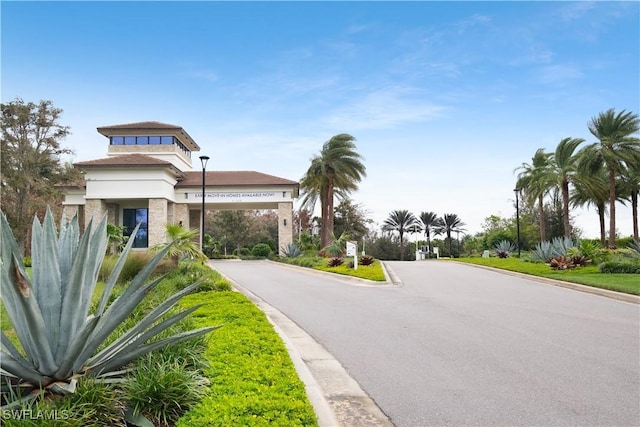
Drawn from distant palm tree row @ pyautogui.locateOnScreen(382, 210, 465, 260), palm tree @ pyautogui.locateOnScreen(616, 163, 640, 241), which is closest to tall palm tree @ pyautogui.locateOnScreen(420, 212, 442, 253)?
distant palm tree row @ pyautogui.locateOnScreen(382, 210, 465, 260)

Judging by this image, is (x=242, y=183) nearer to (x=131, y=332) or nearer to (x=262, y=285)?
(x=262, y=285)

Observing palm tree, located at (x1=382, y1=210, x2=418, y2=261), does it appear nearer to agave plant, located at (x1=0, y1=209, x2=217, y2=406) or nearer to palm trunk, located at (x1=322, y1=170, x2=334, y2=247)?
palm trunk, located at (x1=322, y1=170, x2=334, y2=247)

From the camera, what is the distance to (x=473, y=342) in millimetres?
8602

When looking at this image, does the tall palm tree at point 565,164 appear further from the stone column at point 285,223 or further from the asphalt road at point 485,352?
the asphalt road at point 485,352

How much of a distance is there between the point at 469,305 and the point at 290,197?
29.9 meters

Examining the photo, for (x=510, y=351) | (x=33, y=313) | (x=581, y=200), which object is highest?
(x=581, y=200)

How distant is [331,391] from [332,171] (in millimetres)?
33922

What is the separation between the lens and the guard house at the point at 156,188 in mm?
39000

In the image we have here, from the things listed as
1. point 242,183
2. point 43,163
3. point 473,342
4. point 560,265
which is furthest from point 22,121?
point 473,342

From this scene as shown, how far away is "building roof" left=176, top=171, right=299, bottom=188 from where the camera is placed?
138 ft

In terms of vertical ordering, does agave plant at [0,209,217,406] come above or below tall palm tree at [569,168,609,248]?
below

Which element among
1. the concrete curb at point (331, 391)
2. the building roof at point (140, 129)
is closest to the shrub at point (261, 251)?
the building roof at point (140, 129)

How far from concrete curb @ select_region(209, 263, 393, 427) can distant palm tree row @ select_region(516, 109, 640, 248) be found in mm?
29158

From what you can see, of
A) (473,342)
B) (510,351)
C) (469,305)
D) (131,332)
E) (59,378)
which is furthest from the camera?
(469,305)
